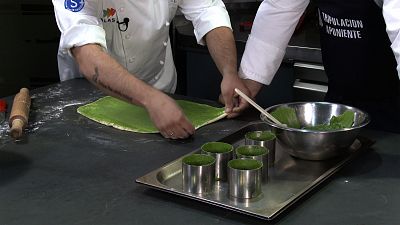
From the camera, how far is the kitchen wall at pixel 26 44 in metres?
2.80

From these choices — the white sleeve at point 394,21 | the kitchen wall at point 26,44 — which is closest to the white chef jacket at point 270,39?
the white sleeve at point 394,21

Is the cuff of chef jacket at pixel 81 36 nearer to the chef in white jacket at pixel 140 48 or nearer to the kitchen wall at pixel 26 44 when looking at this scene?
the chef in white jacket at pixel 140 48

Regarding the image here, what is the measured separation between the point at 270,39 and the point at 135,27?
0.42 metres

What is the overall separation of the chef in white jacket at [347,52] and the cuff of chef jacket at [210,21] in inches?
6.4

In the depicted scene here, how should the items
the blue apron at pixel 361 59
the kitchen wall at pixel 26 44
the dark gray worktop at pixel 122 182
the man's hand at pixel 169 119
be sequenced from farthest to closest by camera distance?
1. the kitchen wall at pixel 26 44
2. the blue apron at pixel 361 59
3. the man's hand at pixel 169 119
4. the dark gray worktop at pixel 122 182

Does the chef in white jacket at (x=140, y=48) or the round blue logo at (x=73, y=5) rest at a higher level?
the round blue logo at (x=73, y=5)

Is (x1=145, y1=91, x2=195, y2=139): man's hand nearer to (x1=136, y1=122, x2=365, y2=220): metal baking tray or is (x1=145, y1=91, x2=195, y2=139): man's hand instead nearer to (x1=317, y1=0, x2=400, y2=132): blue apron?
(x1=136, y1=122, x2=365, y2=220): metal baking tray

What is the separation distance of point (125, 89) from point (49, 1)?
1656mm

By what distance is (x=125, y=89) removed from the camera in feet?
4.63

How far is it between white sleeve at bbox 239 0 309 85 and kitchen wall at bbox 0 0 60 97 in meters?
1.57

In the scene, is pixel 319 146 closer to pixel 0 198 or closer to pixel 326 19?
pixel 326 19

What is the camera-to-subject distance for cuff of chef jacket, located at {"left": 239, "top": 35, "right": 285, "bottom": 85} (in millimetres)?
1638

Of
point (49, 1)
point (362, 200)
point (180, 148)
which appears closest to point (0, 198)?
point (180, 148)

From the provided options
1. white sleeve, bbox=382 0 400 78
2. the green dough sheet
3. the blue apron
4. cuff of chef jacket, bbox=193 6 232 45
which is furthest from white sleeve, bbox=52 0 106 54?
white sleeve, bbox=382 0 400 78
